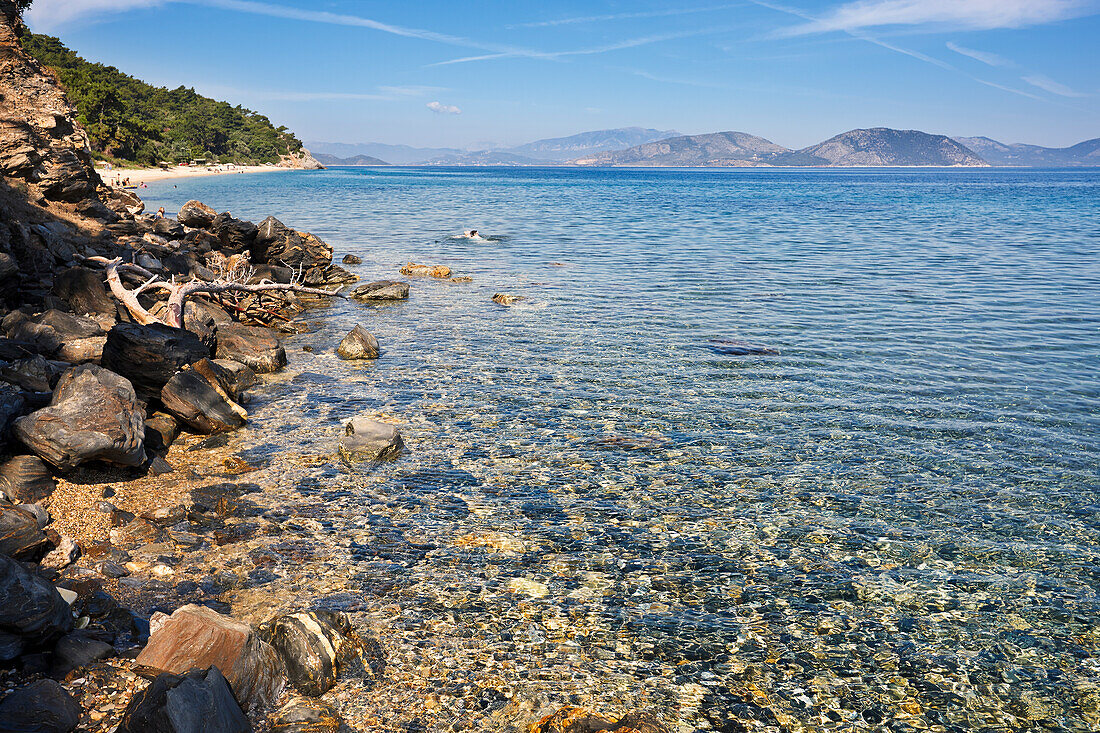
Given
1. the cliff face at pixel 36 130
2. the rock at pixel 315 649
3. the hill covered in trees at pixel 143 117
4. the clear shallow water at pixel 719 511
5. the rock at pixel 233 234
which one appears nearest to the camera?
the rock at pixel 315 649

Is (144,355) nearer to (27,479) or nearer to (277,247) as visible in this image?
(27,479)

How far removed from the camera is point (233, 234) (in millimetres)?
24891

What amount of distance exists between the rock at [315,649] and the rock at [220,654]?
131 mm

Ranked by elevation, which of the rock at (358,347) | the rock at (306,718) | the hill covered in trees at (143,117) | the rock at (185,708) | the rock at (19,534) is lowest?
the rock at (306,718)

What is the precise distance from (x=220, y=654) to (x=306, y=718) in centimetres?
92

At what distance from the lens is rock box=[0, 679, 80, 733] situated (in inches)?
193

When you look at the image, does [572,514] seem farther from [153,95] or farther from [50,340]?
[153,95]

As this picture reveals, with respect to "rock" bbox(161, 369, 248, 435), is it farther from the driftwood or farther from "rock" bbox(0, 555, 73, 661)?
"rock" bbox(0, 555, 73, 661)

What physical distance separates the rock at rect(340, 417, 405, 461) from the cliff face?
1582 centimetres

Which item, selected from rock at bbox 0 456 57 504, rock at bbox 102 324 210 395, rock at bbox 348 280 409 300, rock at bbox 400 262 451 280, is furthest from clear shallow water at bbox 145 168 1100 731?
rock at bbox 400 262 451 280

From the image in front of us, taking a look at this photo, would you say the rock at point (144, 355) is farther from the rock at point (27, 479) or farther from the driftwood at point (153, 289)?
A: the rock at point (27, 479)

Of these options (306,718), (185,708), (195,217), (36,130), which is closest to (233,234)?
(195,217)

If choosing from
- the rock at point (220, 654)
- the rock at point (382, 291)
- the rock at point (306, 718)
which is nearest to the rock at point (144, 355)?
the rock at point (220, 654)

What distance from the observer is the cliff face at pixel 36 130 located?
19.4 metres
